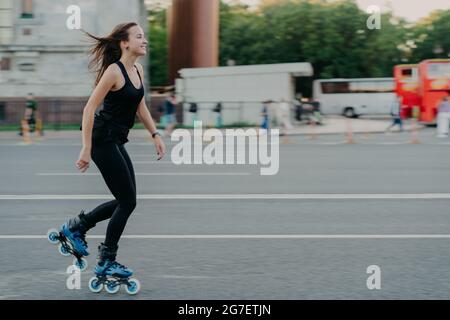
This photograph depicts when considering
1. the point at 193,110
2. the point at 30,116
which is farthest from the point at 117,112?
the point at 193,110

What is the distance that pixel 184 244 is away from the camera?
7.64m

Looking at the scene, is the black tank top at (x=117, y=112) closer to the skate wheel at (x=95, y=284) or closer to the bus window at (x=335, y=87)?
the skate wheel at (x=95, y=284)

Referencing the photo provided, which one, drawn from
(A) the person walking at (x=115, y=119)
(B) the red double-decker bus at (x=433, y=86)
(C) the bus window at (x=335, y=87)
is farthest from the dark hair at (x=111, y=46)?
(C) the bus window at (x=335, y=87)

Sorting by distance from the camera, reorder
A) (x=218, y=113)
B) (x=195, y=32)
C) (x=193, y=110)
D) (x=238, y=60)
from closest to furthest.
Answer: (x=218, y=113), (x=193, y=110), (x=195, y=32), (x=238, y=60)

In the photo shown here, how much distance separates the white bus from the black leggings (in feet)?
183

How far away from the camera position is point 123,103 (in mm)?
5645

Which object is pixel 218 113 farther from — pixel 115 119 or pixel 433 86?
pixel 115 119

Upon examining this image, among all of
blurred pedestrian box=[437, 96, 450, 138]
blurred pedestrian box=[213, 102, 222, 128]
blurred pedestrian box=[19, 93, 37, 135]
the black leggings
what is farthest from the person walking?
blurred pedestrian box=[213, 102, 222, 128]

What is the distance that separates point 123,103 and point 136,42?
1.36 feet

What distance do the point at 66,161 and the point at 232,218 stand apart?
9805 millimetres
